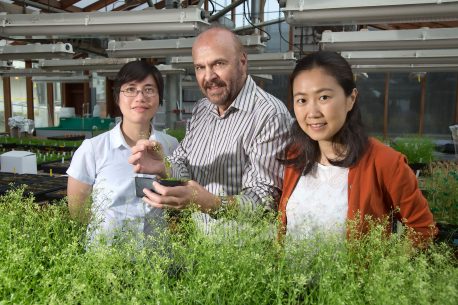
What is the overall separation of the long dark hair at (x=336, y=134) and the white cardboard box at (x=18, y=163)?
13.1 ft

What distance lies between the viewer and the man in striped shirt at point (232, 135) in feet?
4.75

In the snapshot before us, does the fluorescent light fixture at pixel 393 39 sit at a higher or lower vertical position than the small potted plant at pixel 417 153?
higher

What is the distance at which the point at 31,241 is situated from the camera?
3.70 feet

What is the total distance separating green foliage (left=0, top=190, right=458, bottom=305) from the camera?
0.83 meters

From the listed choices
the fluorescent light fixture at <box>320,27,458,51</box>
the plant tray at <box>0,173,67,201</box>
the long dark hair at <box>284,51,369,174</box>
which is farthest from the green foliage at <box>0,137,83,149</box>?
the long dark hair at <box>284,51,369,174</box>

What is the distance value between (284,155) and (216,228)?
51 centimetres

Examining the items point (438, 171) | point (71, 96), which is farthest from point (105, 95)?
point (438, 171)

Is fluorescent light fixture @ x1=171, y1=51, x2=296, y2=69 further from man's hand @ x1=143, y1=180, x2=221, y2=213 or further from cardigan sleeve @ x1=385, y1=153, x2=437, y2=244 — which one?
man's hand @ x1=143, y1=180, x2=221, y2=213

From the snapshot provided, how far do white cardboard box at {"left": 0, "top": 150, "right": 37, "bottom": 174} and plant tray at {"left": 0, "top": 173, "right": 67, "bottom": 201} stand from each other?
0.15 meters

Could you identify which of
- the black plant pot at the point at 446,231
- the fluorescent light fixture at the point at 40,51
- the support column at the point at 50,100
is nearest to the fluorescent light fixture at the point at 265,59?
the fluorescent light fixture at the point at 40,51

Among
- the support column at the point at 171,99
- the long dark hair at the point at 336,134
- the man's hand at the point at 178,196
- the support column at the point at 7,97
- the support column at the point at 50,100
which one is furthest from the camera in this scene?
the support column at the point at 50,100

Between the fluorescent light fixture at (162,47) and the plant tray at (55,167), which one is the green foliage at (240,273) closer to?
the fluorescent light fixture at (162,47)

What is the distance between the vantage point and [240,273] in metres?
0.92

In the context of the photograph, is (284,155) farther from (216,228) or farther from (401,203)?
(216,228)
